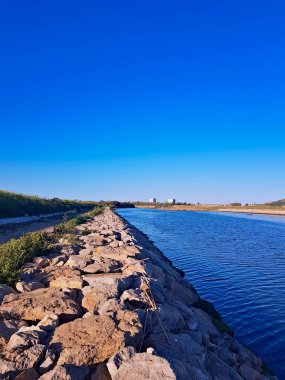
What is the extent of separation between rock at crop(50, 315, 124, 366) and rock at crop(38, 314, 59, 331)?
18cm

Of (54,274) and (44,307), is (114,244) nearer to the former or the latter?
(54,274)

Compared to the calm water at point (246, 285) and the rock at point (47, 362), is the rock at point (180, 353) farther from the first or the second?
the calm water at point (246, 285)

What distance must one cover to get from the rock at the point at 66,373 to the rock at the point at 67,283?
2.67 metres

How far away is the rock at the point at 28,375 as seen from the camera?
3680 mm

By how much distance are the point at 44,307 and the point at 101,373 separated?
1868mm

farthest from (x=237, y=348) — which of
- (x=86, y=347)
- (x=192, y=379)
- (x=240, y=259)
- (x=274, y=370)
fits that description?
(x=240, y=259)

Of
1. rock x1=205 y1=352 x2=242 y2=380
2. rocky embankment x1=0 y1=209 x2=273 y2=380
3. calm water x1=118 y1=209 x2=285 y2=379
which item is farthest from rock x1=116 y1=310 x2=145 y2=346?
calm water x1=118 y1=209 x2=285 y2=379

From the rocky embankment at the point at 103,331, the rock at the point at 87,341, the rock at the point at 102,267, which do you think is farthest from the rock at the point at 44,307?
the rock at the point at 102,267

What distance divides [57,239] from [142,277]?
6162 mm

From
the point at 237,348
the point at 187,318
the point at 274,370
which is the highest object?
the point at 187,318

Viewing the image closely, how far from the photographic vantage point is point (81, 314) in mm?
5461

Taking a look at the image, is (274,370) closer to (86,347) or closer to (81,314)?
(81,314)

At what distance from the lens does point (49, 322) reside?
16.1ft

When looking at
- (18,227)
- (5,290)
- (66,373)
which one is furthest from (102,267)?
(18,227)
